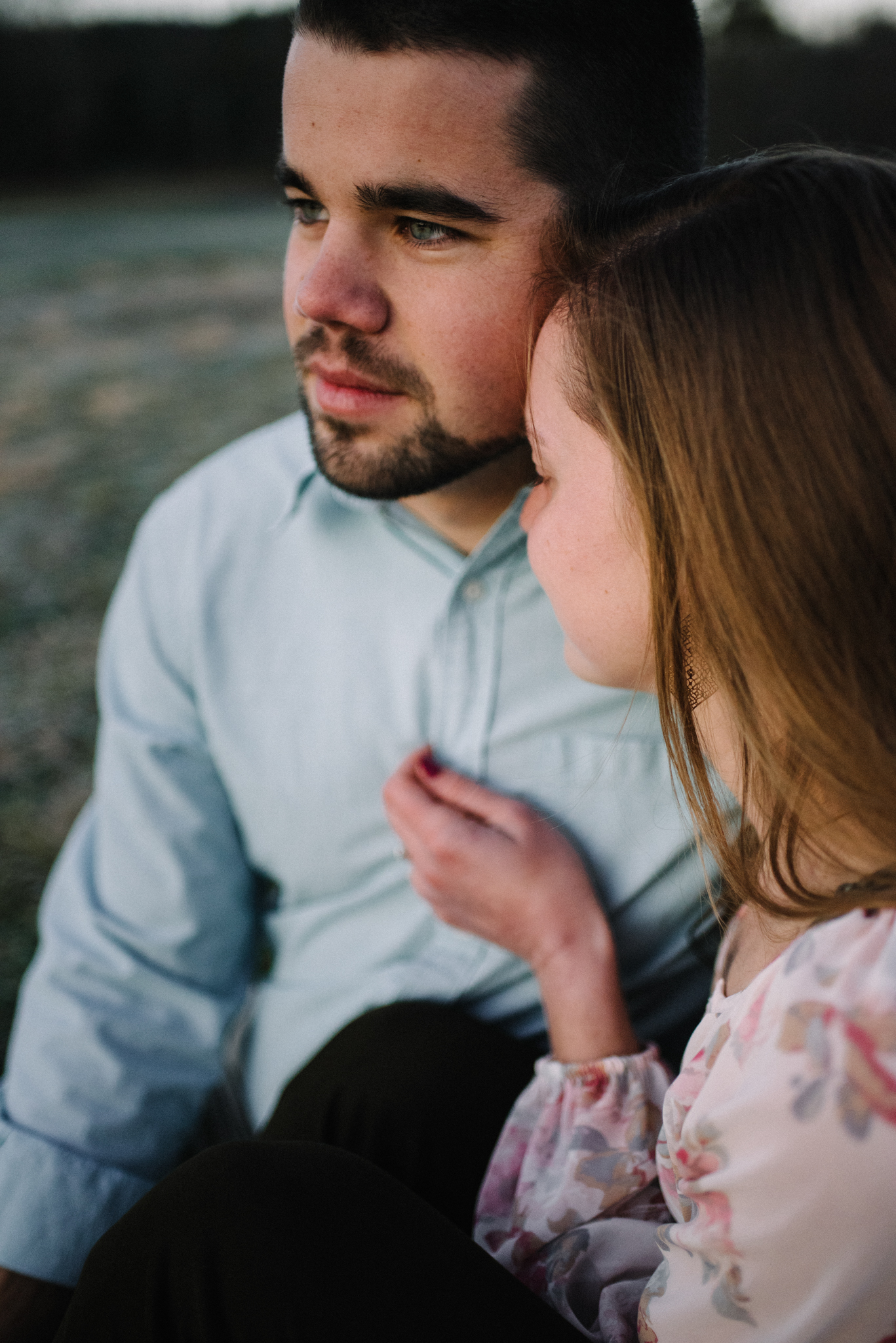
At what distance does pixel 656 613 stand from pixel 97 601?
3.09 m

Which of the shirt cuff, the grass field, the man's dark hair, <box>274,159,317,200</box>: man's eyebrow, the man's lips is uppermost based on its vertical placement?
the man's dark hair

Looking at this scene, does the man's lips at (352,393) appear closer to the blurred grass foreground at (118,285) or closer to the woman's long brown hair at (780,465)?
the woman's long brown hair at (780,465)

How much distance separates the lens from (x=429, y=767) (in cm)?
150

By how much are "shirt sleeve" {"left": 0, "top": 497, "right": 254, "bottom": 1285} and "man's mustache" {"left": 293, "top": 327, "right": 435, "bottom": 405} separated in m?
0.43

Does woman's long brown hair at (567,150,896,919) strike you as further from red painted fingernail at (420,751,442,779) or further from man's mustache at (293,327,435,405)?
→ red painted fingernail at (420,751,442,779)

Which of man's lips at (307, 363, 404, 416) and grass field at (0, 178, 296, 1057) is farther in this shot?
grass field at (0, 178, 296, 1057)

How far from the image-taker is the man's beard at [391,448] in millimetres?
1382

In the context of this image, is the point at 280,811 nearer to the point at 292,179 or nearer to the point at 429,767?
the point at 429,767

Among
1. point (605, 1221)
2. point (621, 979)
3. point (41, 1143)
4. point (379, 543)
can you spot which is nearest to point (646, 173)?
point (379, 543)

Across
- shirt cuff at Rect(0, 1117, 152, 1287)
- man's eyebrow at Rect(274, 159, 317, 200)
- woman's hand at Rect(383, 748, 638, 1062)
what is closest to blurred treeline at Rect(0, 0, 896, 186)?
man's eyebrow at Rect(274, 159, 317, 200)

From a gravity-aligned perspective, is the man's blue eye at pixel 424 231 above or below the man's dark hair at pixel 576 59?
below

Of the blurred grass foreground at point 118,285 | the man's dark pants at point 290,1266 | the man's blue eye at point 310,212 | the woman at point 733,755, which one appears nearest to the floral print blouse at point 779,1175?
the woman at point 733,755

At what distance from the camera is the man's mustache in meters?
1.37

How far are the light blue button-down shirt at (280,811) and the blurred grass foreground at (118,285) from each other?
688mm
